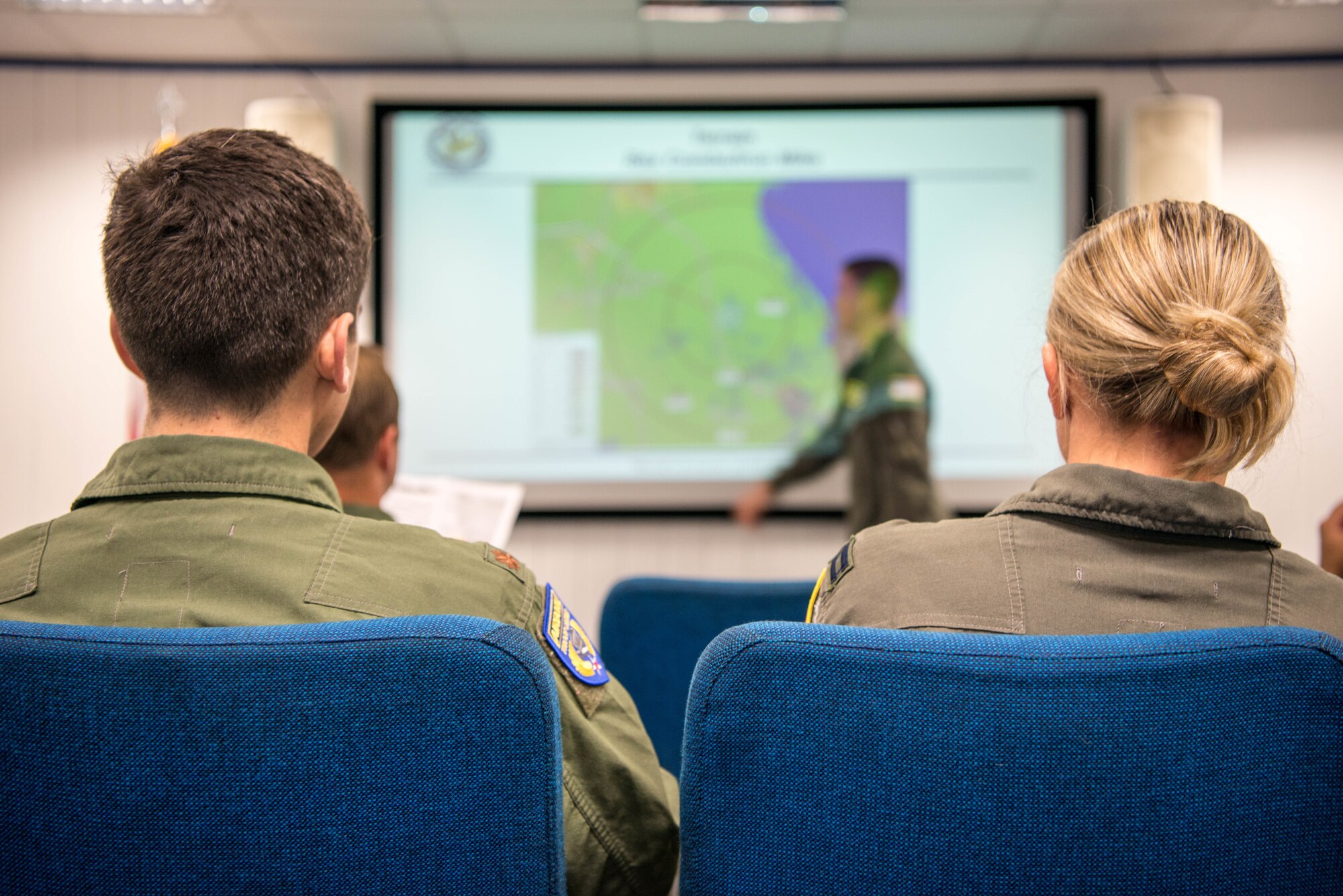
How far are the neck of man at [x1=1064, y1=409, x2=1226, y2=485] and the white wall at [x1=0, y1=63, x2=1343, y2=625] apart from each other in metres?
2.47

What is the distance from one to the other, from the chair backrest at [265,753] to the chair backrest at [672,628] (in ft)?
2.80

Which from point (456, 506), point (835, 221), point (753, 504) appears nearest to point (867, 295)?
point (835, 221)

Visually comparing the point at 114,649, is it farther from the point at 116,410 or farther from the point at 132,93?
the point at 132,93

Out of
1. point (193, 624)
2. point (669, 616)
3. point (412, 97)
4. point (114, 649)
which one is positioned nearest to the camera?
point (114, 649)

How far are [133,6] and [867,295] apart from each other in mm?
2690

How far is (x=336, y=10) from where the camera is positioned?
2930mm

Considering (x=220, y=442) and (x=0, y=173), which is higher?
(x=0, y=173)

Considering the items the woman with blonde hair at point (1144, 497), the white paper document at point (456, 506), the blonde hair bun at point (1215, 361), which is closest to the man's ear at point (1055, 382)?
the woman with blonde hair at point (1144, 497)

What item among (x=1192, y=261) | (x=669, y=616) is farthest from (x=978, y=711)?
(x=669, y=616)

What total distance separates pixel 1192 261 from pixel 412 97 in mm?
Result: 3057

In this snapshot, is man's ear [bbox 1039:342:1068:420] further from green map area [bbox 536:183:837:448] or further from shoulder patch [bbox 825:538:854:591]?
green map area [bbox 536:183:837:448]

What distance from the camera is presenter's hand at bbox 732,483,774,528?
10.8 feet

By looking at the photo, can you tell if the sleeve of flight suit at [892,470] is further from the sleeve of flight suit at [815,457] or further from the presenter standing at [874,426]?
the sleeve of flight suit at [815,457]

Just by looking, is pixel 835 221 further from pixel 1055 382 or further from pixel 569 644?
pixel 569 644
